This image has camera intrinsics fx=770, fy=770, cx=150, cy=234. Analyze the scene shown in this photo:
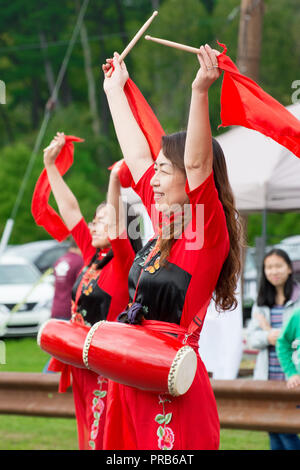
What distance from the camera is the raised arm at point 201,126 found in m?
2.64

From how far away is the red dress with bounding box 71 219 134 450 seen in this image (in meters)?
4.18

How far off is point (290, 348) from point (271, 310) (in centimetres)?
77

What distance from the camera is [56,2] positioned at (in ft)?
115

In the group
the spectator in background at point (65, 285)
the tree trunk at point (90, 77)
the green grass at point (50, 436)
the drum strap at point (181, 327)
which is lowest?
the green grass at point (50, 436)

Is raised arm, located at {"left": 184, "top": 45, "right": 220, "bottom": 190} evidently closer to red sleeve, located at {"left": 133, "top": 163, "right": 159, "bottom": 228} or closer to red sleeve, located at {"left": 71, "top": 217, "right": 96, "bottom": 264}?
red sleeve, located at {"left": 133, "top": 163, "right": 159, "bottom": 228}

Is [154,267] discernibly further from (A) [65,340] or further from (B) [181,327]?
(A) [65,340]

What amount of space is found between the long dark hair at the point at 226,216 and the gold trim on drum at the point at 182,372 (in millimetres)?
321

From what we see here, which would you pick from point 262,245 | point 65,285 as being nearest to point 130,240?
point 262,245

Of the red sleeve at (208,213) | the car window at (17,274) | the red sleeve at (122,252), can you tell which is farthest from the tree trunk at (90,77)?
the red sleeve at (208,213)

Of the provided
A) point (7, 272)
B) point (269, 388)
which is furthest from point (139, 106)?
point (7, 272)

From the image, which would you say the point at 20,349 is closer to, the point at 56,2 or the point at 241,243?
the point at 241,243

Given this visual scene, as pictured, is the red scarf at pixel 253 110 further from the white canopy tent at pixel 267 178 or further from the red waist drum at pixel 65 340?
the white canopy tent at pixel 267 178

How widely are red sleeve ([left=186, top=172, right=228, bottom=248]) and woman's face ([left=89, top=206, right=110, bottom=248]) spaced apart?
1558 millimetres

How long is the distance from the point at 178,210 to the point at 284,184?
4.38 meters
